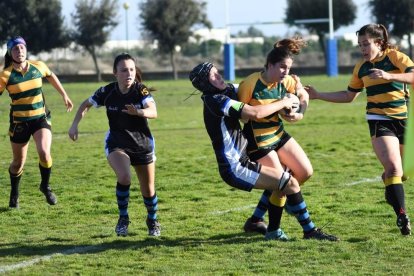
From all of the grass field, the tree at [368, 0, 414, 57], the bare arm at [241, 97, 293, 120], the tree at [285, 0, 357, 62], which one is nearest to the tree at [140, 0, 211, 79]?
the tree at [285, 0, 357, 62]

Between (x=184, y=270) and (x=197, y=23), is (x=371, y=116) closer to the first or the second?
(x=184, y=270)

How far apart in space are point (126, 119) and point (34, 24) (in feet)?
182

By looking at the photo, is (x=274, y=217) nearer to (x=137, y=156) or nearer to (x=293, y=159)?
(x=293, y=159)

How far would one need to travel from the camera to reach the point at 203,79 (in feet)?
25.8

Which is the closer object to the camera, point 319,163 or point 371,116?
point 371,116

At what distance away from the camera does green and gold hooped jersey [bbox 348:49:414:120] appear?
28.4ft

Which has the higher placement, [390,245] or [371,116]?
[371,116]

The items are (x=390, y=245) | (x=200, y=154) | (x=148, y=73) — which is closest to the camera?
(x=390, y=245)

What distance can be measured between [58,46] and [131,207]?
179ft

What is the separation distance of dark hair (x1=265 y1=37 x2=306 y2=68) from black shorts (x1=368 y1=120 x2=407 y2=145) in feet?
4.09

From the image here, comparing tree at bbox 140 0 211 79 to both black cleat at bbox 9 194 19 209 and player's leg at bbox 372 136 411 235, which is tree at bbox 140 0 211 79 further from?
player's leg at bbox 372 136 411 235

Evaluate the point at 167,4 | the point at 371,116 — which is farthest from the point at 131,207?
the point at 167,4

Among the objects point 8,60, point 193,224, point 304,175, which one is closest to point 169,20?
point 8,60

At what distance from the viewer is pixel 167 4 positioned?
6662 cm
